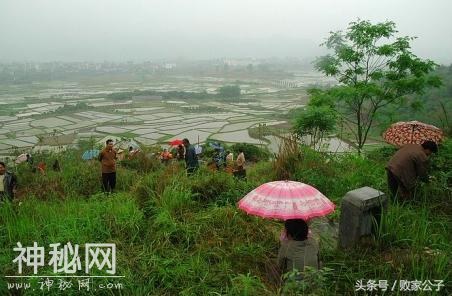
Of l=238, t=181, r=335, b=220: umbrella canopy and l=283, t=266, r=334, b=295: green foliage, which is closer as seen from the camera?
l=283, t=266, r=334, b=295: green foliage

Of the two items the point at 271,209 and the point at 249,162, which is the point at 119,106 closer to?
the point at 249,162

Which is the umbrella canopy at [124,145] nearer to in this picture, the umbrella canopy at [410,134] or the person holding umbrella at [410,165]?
the umbrella canopy at [410,134]

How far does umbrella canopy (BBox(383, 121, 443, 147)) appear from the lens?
14.4ft

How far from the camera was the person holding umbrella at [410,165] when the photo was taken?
3.93m

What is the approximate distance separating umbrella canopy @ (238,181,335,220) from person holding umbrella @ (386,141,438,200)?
4.42 feet

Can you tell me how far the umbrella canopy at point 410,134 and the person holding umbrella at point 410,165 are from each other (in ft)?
1.27

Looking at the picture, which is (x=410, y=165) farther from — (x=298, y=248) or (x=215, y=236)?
(x=215, y=236)

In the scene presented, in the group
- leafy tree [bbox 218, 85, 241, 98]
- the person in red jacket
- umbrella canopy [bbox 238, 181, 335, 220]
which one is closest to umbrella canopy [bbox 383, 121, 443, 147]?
umbrella canopy [bbox 238, 181, 335, 220]

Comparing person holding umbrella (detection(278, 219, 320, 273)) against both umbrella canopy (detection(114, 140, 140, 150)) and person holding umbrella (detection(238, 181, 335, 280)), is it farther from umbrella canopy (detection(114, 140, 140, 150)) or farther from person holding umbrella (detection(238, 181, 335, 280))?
umbrella canopy (detection(114, 140, 140, 150))

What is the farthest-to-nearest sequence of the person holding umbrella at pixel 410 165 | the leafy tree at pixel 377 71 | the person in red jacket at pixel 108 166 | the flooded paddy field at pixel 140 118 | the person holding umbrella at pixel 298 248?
1. the flooded paddy field at pixel 140 118
2. the leafy tree at pixel 377 71
3. the person in red jacket at pixel 108 166
4. the person holding umbrella at pixel 410 165
5. the person holding umbrella at pixel 298 248

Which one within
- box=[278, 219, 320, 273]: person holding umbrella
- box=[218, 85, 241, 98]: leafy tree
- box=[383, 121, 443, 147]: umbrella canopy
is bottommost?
box=[218, 85, 241, 98]: leafy tree

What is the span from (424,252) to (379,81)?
7.10 metres

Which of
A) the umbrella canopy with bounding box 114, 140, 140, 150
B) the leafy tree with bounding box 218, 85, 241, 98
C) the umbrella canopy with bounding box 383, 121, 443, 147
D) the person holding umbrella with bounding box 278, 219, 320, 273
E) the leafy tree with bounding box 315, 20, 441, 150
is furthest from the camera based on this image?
the leafy tree with bounding box 218, 85, 241, 98

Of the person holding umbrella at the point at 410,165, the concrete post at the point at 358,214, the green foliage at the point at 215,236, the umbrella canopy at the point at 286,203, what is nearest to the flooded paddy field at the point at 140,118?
the green foliage at the point at 215,236
